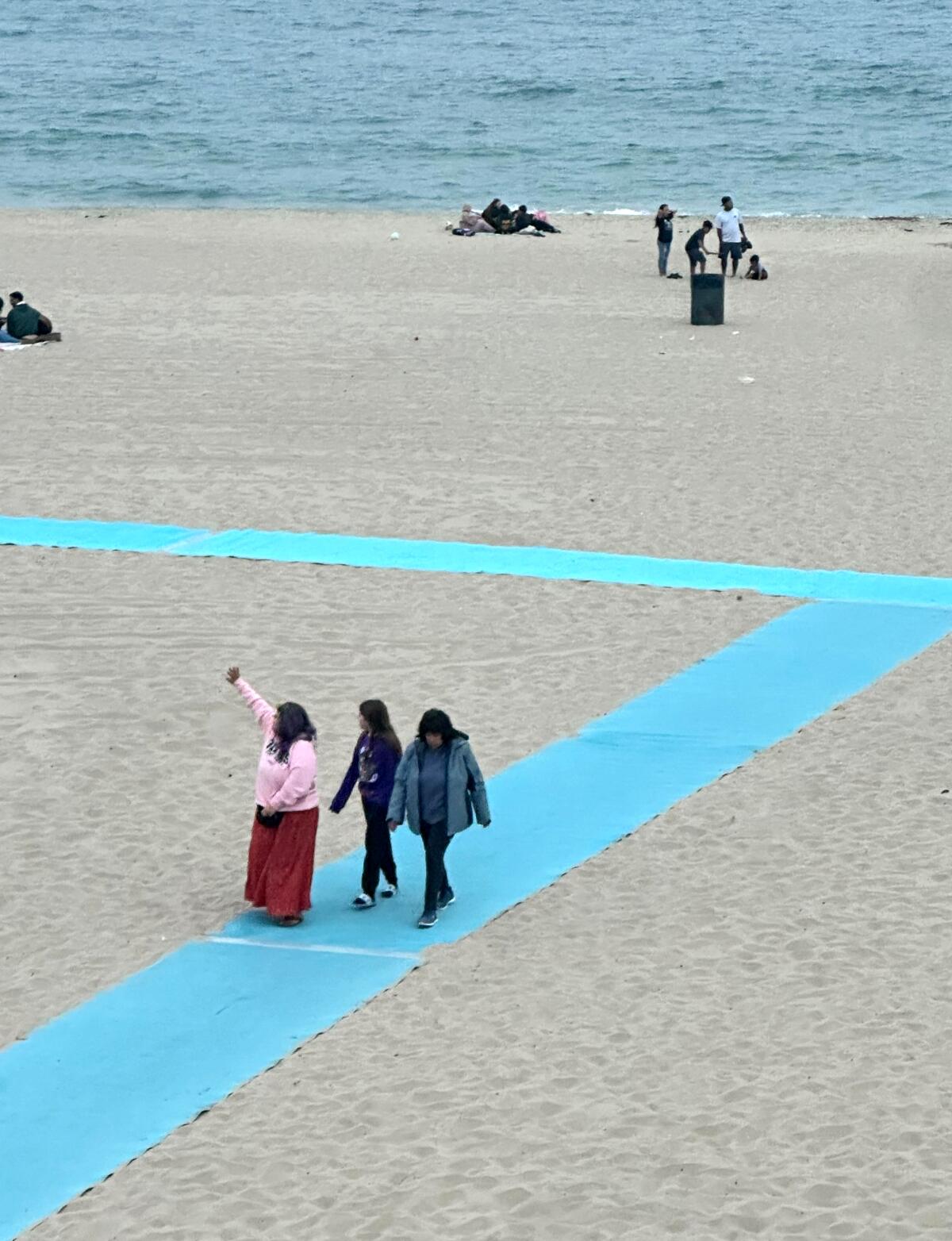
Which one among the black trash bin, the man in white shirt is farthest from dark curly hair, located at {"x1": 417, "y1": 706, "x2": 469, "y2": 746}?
the man in white shirt

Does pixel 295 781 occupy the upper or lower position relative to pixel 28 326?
lower

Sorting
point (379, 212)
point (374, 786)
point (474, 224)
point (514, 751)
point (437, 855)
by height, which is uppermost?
point (379, 212)

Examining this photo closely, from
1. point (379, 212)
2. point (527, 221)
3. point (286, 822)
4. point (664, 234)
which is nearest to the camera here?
point (286, 822)

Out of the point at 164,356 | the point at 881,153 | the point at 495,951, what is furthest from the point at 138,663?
the point at 881,153

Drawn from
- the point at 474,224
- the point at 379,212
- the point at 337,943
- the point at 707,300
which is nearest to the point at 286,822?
the point at 337,943

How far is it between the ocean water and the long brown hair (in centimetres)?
4269

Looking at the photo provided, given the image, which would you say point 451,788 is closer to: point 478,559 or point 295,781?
point 295,781

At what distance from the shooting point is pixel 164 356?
82.9ft

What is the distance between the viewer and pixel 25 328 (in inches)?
1040

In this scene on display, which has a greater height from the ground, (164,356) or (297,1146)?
(164,356)

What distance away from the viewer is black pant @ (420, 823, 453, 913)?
9375mm

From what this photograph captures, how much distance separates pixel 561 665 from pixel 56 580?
4355 millimetres

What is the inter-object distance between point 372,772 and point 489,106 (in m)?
70.9

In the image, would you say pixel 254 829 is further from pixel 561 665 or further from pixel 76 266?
pixel 76 266
